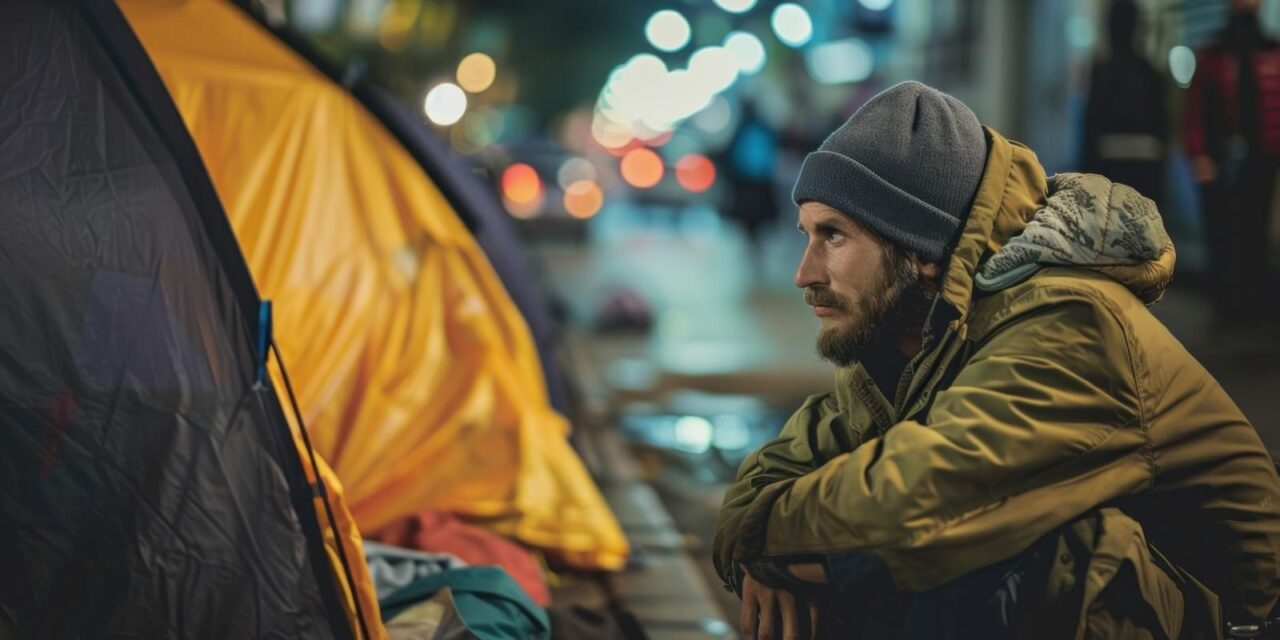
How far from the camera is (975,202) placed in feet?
8.81

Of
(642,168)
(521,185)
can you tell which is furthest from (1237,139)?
(642,168)

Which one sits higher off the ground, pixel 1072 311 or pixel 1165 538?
pixel 1072 311

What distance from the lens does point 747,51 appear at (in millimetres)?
44312

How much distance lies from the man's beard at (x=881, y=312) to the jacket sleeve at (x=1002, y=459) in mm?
233

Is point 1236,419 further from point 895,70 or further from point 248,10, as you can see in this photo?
point 895,70

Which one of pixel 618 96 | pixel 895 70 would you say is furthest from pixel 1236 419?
pixel 618 96

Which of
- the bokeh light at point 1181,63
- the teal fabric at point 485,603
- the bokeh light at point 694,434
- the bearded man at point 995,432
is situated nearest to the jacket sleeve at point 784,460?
the bearded man at point 995,432

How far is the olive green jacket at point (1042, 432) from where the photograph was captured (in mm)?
2482

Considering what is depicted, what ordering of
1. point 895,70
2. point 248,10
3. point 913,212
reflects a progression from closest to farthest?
point 913,212
point 248,10
point 895,70

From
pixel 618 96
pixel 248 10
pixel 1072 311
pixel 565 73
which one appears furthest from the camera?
pixel 618 96

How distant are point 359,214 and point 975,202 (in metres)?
3.35

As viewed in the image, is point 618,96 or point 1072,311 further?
point 618,96

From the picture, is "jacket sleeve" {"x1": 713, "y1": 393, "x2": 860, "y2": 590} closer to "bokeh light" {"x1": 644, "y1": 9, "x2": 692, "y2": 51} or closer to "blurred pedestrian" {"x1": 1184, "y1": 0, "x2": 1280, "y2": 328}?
"blurred pedestrian" {"x1": 1184, "y1": 0, "x2": 1280, "y2": 328}

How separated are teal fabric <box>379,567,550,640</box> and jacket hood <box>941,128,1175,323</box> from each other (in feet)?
5.66
